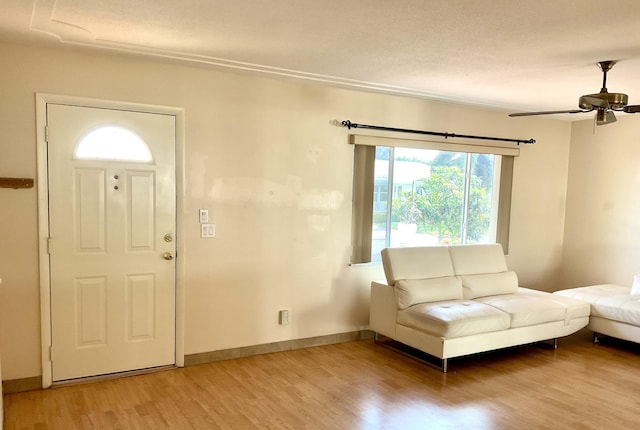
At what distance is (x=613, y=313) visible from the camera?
4.68m

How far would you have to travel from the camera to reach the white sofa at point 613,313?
4.54 meters

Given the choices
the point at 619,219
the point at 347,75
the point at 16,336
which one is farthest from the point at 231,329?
the point at 619,219

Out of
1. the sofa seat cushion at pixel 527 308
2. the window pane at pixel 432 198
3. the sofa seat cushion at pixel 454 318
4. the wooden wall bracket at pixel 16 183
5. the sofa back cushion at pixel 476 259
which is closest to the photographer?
the wooden wall bracket at pixel 16 183

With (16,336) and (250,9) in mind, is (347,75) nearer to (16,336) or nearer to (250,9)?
(250,9)

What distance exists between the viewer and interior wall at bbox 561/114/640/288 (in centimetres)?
561

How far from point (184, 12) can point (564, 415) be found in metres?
3.45

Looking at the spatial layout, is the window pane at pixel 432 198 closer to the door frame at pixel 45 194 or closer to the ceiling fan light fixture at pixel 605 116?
the ceiling fan light fixture at pixel 605 116

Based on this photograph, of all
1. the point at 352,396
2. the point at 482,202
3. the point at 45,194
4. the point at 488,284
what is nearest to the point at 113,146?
the point at 45,194

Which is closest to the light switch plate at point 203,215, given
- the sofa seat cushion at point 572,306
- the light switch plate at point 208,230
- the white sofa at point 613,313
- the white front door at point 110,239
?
the light switch plate at point 208,230

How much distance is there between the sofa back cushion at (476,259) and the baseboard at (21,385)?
12.0ft

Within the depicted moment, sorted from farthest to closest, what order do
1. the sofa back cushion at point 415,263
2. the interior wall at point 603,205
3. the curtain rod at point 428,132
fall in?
the interior wall at point 603,205 < the curtain rod at point 428,132 < the sofa back cushion at point 415,263

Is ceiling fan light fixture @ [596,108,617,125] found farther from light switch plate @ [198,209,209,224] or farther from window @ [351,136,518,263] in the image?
light switch plate @ [198,209,209,224]

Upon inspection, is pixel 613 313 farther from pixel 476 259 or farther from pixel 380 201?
pixel 380 201

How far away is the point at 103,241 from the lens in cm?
363
